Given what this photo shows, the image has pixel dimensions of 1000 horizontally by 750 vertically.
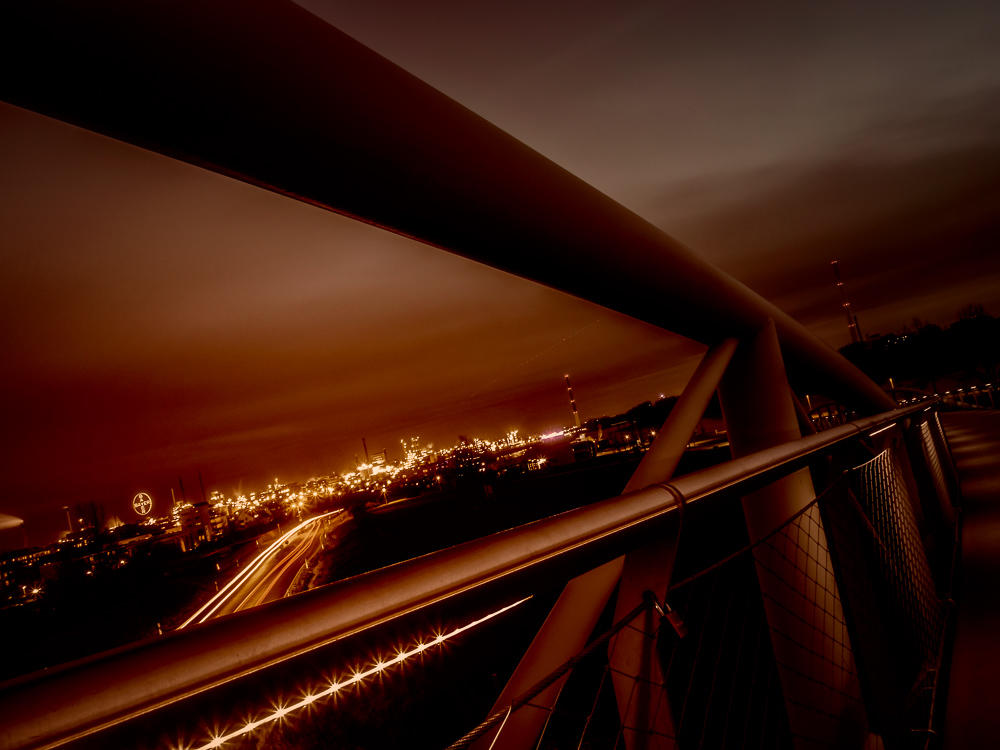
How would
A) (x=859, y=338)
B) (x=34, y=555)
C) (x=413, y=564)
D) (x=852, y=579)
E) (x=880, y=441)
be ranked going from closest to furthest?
(x=413, y=564)
(x=852, y=579)
(x=880, y=441)
(x=34, y=555)
(x=859, y=338)

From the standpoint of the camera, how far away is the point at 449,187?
1.64m

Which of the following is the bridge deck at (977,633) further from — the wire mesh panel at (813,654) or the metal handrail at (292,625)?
the metal handrail at (292,625)

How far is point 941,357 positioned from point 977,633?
49632 mm

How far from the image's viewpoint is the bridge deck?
2117mm

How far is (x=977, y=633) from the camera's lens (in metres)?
2.82

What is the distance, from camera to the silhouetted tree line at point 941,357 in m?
37.0

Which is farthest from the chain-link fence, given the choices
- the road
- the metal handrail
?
the road

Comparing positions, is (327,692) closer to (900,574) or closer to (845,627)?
(845,627)

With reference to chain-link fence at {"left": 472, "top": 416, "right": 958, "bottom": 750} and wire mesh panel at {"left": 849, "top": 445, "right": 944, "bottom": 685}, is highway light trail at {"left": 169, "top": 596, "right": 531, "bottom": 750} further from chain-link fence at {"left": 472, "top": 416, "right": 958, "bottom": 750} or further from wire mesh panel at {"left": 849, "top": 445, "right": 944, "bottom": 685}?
wire mesh panel at {"left": 849, "top": 445, "right": 944, "bottom": 685}

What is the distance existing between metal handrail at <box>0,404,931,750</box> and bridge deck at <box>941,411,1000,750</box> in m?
2.45

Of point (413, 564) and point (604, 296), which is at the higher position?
point (604, 296)

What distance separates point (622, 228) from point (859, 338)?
2608 inches

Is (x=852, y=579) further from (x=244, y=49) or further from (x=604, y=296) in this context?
(x=244, y=49)

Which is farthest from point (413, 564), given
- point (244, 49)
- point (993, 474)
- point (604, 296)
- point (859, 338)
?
point (859, 338)
